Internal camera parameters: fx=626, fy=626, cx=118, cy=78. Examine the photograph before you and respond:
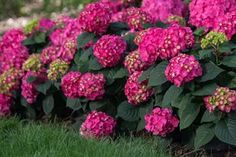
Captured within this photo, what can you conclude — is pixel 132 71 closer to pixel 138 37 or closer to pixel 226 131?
pixel 138 37

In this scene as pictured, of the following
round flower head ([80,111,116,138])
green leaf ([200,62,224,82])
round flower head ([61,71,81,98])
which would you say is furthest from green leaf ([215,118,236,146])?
round flower head ([61,71,81,98])

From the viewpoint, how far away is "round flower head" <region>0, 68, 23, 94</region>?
5.19 m

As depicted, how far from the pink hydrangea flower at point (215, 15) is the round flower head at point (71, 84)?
994mm

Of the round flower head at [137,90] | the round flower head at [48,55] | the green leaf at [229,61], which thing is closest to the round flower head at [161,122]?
the round flower head at [137,90]

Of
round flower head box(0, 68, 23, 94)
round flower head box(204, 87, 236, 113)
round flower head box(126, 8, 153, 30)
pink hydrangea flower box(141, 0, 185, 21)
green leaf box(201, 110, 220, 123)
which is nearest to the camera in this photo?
round flower head box(204, 87, 236, 113)

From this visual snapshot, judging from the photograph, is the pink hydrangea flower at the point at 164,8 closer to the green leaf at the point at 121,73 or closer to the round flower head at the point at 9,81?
the green leaf at the point at 121,73

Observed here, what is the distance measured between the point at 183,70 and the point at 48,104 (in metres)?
1.55

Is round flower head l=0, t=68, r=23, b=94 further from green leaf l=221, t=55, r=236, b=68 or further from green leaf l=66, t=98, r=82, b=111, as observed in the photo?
green leaf l=221, t=55, r=236, b=68

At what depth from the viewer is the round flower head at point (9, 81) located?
519 cm

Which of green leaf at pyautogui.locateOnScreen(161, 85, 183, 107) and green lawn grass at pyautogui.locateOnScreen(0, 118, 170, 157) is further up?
green leaf at pyautogui.locateOnScreen(161, 85, 183, 107)

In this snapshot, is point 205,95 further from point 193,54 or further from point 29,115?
point 29,115

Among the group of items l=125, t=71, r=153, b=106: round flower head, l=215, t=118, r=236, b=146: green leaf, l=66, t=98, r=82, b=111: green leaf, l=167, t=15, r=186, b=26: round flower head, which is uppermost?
l=167, t=15, r=186, b=26: round flower head

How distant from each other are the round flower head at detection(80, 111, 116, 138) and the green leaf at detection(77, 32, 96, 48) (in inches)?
23.0

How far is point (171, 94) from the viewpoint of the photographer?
13.5ft
